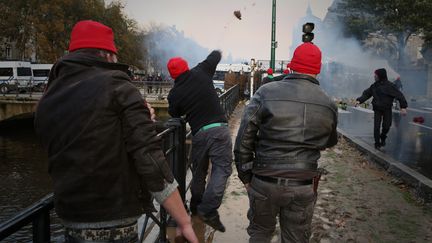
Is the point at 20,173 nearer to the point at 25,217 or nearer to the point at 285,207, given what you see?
the point at 285,207

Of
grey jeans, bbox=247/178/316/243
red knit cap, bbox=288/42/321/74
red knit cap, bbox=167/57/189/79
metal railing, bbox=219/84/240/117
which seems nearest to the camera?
grey jeans, bbox=247/178/316/243

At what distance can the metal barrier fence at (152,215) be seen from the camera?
Answer: 6.26 ft

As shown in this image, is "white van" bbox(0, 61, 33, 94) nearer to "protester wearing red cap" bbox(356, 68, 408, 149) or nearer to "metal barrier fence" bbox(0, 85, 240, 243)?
"protester wearing red cap" bbox(356, 68, 408, 149)

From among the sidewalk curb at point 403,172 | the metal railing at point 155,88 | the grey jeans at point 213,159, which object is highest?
the grey jeans at point 213,159

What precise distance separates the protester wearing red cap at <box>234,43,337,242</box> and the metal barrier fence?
33.2 inches

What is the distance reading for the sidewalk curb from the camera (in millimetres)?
6565

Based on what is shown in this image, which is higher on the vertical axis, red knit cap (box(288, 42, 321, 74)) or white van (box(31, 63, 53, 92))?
red knit cap (box(288, 42, 321, 74))

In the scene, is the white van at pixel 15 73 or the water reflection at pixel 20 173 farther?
the white van at pixel 15 73

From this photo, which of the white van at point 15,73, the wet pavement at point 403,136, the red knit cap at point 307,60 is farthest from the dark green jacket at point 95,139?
the white van at point 15,73

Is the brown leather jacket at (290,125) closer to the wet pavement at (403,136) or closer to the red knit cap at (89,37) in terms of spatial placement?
the red knit cap at (89,37)

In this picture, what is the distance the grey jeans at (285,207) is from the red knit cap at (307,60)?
34.5 inches

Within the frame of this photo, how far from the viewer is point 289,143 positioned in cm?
337

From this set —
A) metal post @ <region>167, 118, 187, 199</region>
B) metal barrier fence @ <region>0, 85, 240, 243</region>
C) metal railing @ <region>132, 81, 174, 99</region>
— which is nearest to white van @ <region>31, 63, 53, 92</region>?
metal railing @ <region>132, 81, 174, 99</region>

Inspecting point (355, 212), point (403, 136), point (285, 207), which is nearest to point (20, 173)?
point (403, 136)
